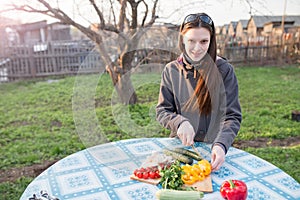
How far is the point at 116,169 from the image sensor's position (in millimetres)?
1775

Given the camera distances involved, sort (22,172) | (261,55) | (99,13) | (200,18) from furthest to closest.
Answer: (261,55)
(99,13)
(22,172)
(200,18)

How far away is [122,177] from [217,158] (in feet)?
1.95

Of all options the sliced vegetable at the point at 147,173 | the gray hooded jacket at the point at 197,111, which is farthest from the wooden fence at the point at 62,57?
the sliced vegetable at the point at 147,173

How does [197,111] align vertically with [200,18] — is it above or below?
below

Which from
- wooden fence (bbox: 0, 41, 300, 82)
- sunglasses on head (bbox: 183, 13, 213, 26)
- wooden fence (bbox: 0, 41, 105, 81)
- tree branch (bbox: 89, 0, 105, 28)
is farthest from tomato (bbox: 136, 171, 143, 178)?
wooden fence (bbox: 0, 41, 105, 81)

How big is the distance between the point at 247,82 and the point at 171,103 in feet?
24.2

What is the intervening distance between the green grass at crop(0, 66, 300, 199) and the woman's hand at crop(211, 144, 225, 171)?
1.02m

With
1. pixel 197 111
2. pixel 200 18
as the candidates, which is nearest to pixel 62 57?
pixel 197 111

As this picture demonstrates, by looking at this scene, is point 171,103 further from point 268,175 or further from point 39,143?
point 39,143

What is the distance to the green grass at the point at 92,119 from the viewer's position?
344 centimetres

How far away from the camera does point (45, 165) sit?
3.81 meters

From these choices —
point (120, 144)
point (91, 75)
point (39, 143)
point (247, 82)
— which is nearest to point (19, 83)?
point (39, 143)

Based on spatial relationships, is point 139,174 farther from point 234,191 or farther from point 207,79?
point 207,79

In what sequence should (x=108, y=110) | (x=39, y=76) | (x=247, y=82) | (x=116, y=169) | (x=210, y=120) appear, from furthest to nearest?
(x=39, y=76)
(x=247, y=82)
(x=108, y=110)
(x=210, y=120)
(x=116, y=169)
